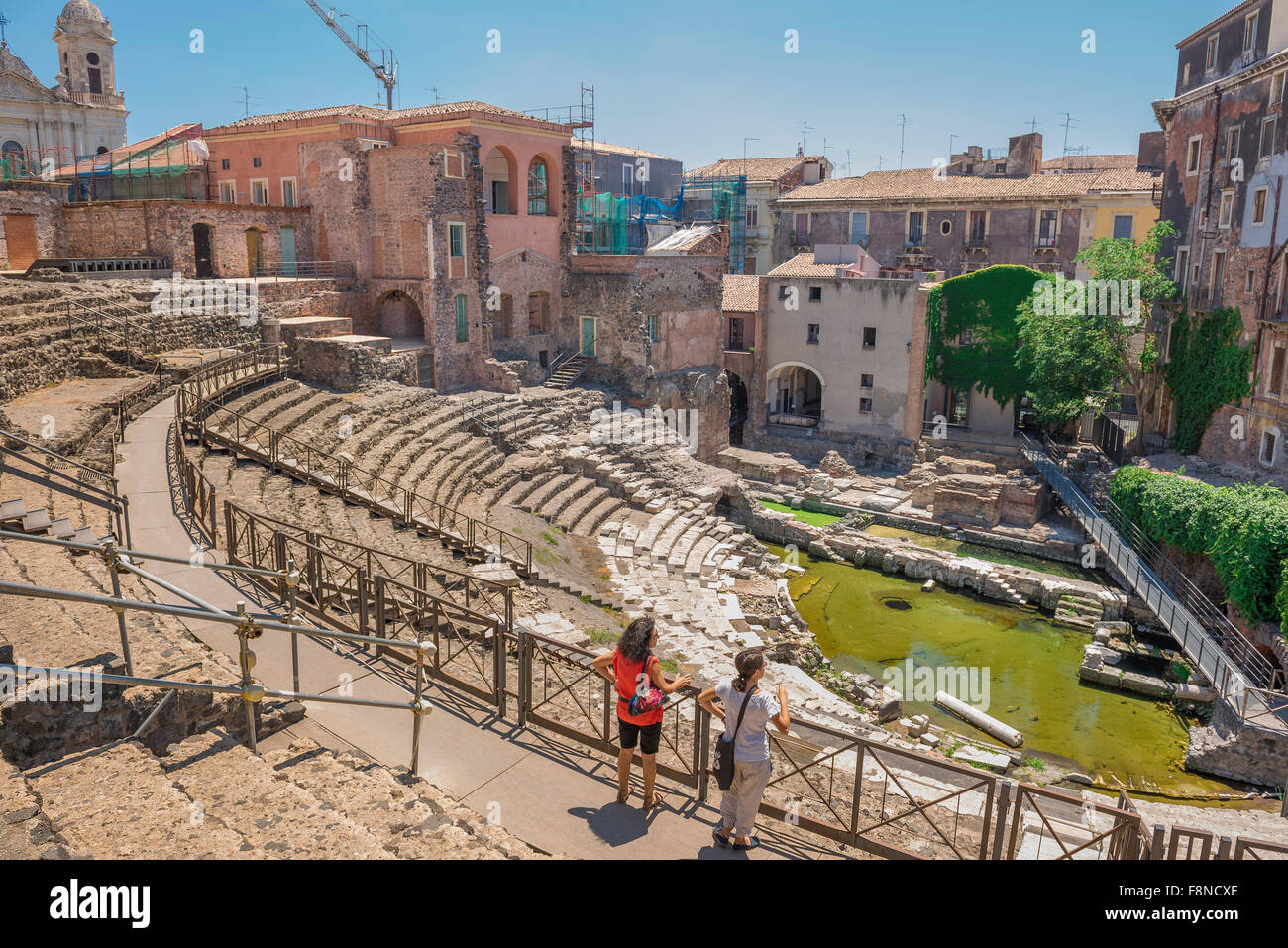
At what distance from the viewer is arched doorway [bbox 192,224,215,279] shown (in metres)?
25.6

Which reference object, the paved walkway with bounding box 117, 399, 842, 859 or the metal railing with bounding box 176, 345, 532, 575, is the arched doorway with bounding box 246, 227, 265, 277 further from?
the paved walkway with bounding box 117, 399, 842, 859

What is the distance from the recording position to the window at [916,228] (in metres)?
41.2

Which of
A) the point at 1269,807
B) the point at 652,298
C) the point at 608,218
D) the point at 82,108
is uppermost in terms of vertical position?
the point at 82,108

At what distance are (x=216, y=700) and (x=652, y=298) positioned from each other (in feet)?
85.3

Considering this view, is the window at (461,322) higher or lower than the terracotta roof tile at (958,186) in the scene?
lower

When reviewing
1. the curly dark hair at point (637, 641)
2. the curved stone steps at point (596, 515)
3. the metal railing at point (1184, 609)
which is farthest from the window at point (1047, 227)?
the curly dark hair at point (637, 641)

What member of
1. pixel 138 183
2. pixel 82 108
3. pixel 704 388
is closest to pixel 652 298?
pixel 704 388

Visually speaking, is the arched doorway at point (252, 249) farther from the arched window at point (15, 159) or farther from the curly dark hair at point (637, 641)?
the curly dark hair at point (637, 641)

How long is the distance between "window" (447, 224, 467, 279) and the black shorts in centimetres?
2234

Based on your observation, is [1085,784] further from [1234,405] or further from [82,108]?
[82,108]

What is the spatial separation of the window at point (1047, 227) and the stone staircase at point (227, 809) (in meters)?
38.7

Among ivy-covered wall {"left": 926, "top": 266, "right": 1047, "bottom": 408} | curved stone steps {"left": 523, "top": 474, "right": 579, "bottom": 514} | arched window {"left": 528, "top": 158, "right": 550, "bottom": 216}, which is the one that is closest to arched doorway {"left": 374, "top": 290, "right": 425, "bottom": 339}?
arched window {"left": 528, "top": 158, "right": 550, "bottom": 216}

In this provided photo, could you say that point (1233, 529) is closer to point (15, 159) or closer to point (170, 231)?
point (170, 231)

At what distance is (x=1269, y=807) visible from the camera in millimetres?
14750
